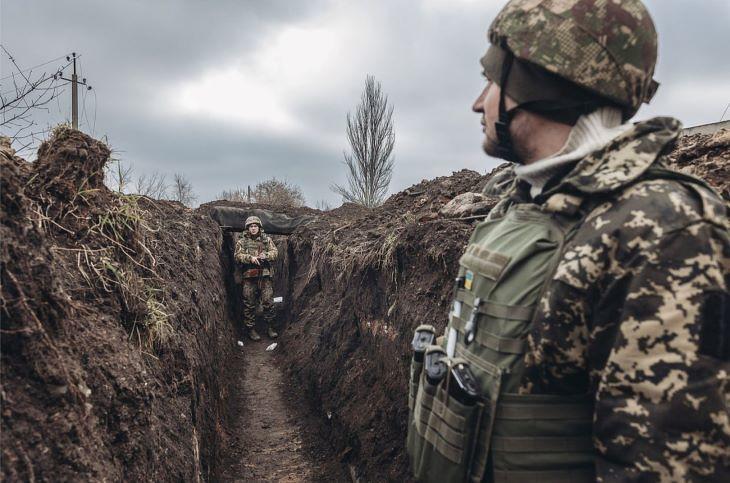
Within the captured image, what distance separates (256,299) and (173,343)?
740cm

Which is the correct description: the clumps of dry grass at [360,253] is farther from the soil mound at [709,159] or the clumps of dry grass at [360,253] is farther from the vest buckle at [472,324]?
the vest buckle at [472,324]

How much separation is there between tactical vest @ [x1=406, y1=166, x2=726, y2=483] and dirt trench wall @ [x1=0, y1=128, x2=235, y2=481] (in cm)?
137

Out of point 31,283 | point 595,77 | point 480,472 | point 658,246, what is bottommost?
point 480,472

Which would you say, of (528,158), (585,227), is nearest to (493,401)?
(585,227)

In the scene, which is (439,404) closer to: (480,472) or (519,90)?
(480,472)

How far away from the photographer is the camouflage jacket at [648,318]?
3.48 ft

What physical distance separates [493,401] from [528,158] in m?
0.80

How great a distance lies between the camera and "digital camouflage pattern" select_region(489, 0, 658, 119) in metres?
1.40

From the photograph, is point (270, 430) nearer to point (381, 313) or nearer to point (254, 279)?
point (381, 313)

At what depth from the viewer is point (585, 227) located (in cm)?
123

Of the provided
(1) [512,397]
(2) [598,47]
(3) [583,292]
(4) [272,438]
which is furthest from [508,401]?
(4) [272,438]

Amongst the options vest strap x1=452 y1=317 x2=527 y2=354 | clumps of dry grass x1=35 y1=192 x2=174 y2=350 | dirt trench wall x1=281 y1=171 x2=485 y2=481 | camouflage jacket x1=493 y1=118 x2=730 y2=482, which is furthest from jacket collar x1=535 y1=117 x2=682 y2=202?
clumps of dry grass x1=35 y1=192 x2=174 y2=350

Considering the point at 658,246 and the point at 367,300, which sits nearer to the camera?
the point at 658,246

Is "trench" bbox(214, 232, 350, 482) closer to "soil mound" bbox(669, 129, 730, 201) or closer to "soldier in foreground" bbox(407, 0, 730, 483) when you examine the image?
"soldier in foreground" bbox(407, 0, 730, 483)
